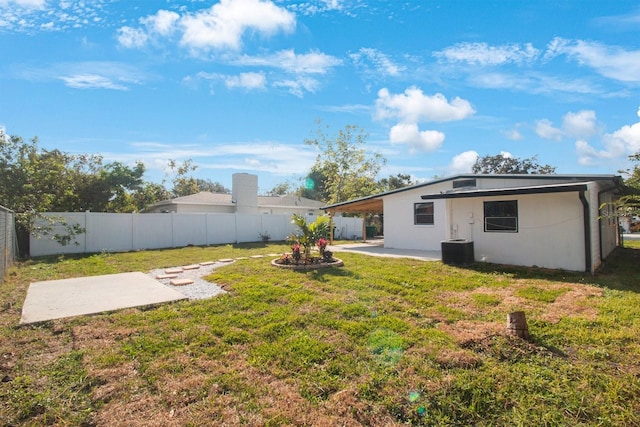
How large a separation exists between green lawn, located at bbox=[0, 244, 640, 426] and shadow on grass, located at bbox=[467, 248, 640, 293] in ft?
3.35

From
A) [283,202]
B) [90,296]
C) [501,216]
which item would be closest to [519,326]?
[501,216]

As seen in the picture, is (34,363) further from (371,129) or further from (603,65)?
→ (371,129)

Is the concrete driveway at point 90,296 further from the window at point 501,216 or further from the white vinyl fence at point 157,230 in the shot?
the window at point 501,216

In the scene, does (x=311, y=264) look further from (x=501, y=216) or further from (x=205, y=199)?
(x=205, y=199)

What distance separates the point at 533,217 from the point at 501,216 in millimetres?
842

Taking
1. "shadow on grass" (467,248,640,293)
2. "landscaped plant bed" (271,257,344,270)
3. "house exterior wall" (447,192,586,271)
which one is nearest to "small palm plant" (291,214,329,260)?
"landscaped plant bed" (271,257,344,270)

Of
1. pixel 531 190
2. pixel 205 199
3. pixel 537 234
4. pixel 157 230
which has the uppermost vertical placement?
pixel 205 199

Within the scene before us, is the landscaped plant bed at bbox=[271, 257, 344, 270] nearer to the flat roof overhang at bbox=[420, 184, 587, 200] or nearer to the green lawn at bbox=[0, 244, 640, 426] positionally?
the green lawn at bbox=[0, 244, 640, 426]

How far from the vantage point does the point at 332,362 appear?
3291mm

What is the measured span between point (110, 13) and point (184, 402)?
797cm

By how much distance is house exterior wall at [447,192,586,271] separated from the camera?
839 cm

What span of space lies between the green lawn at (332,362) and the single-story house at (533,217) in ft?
8.74

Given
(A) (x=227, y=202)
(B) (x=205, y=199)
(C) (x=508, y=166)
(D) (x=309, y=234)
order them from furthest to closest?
(C) (x=508, y=166) < (A) (x=227, y=202) < (B) (x=205, y=199) < (D) (x=309, y=234)

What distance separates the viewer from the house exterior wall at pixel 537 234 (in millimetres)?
8391
